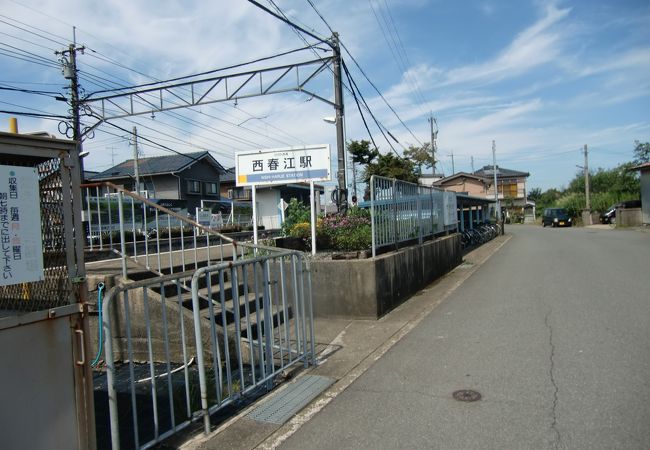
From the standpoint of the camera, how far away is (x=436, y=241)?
11.1 metres

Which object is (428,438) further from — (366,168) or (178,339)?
(366,168)

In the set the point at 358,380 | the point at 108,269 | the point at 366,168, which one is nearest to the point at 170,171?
the point at 366,168

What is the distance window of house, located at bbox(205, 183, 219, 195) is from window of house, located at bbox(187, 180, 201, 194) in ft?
3.15

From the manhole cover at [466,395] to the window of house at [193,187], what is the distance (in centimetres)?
3286

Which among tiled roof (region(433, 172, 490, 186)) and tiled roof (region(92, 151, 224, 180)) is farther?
tiled roof (region(433, 172, 490, 186))

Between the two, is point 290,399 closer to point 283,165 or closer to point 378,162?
point 283,165

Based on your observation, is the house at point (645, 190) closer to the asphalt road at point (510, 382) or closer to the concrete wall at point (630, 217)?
the concrete wall at point (630, 217)

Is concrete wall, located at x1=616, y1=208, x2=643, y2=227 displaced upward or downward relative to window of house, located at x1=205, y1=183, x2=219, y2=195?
downward

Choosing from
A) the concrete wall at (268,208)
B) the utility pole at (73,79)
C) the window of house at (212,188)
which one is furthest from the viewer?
the window of house at (212,188)

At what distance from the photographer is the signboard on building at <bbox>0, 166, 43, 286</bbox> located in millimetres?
2391

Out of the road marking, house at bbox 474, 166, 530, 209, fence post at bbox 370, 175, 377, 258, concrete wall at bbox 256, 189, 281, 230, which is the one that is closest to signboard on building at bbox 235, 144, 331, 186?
fence post at bbox 370, 175, 377, 258

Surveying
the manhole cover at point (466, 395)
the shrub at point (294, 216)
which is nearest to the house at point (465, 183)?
the shrub at point (294, 216)

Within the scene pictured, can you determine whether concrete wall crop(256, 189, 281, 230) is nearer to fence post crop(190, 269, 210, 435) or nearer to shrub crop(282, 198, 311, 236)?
shrub crop(282, 198, 311, 236)

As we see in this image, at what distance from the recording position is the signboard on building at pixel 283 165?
842 cm
